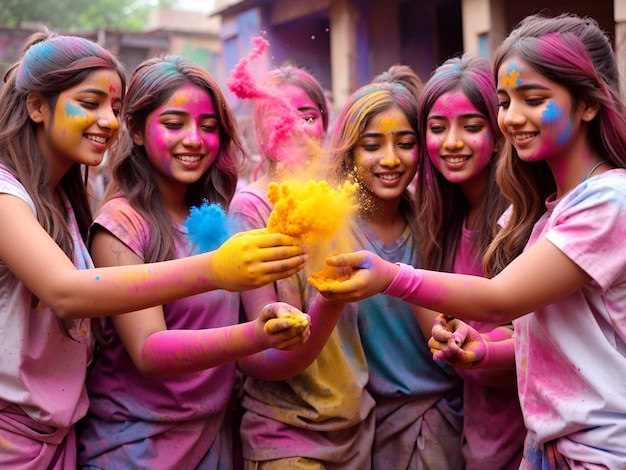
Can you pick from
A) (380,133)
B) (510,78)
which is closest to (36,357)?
(380,133)

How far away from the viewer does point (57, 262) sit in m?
2.24

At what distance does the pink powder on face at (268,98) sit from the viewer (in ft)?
9.53

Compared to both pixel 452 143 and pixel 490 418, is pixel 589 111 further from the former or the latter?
pixel 490 418

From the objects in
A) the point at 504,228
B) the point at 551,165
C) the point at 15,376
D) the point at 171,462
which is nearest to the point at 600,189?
the point at 551,165

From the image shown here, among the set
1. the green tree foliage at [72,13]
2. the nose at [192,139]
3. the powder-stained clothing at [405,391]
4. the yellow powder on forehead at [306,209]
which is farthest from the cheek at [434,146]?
the green tree foliage at [72,13]

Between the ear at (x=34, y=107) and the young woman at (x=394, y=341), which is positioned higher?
the ear at (x=34, y=107)

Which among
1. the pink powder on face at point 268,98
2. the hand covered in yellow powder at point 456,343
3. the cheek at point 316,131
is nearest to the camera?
the hand covered in yellow powder at point 456,343

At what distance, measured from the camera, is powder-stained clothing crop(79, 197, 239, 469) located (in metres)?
2.67

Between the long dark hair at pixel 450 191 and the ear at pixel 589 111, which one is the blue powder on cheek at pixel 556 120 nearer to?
the ear at pixel 589 111

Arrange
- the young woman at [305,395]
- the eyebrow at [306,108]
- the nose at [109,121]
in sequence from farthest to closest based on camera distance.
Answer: the eyebrow at [306,108] → the young woman at [305,395] → the nose at [109,121]

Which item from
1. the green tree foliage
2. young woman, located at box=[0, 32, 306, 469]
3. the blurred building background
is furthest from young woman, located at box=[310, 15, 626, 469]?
the green tree foliage

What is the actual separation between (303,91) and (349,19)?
5.54m

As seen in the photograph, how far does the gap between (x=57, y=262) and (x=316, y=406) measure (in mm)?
1178

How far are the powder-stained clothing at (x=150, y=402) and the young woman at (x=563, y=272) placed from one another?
0.78 metres
